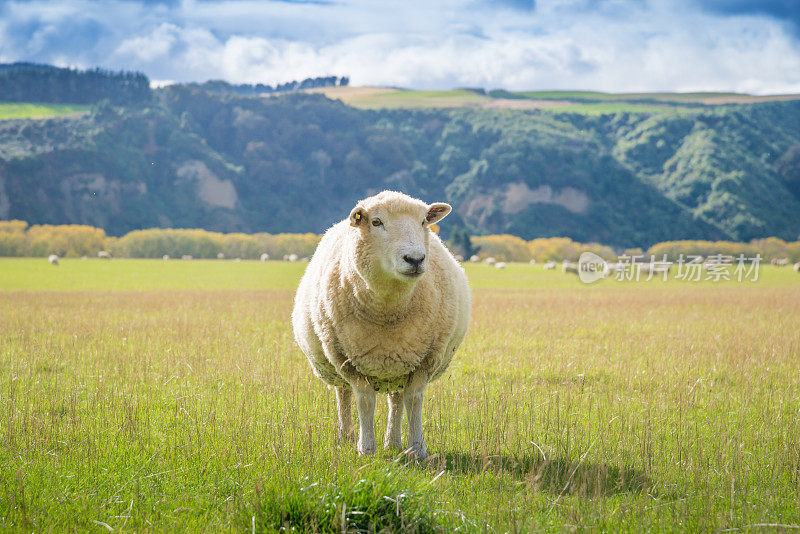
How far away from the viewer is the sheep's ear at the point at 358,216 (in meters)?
5.87

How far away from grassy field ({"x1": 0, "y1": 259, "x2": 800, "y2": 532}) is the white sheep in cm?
53

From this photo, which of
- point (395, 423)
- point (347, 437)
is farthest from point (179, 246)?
point (395, 423)

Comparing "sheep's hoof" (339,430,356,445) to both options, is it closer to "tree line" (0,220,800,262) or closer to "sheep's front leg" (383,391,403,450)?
"sheep's front leg" (383,391,403,450)

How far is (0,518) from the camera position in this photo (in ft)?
14.7

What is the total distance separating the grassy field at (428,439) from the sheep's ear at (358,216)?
1.89 m

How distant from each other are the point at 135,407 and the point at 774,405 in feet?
24.6

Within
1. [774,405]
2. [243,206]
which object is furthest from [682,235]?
[774,405]

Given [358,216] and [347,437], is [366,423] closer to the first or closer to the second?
[347,437]

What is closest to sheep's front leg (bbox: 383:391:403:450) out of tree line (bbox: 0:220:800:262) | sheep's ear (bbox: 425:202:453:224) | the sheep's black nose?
the sheep's black nose

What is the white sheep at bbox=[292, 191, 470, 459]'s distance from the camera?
231 inches

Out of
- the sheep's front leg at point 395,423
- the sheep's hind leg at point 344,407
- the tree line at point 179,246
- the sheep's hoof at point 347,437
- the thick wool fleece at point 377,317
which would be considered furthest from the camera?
the tree line at point 179,246

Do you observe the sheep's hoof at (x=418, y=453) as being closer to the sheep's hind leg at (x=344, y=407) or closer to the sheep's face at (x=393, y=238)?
the sheep's hind leg at (x=344, y=407)

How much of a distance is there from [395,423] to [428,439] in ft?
1.23

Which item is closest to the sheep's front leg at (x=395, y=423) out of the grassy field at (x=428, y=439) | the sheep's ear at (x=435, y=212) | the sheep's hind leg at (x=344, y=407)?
the grassy field at (x=428, y=439)
